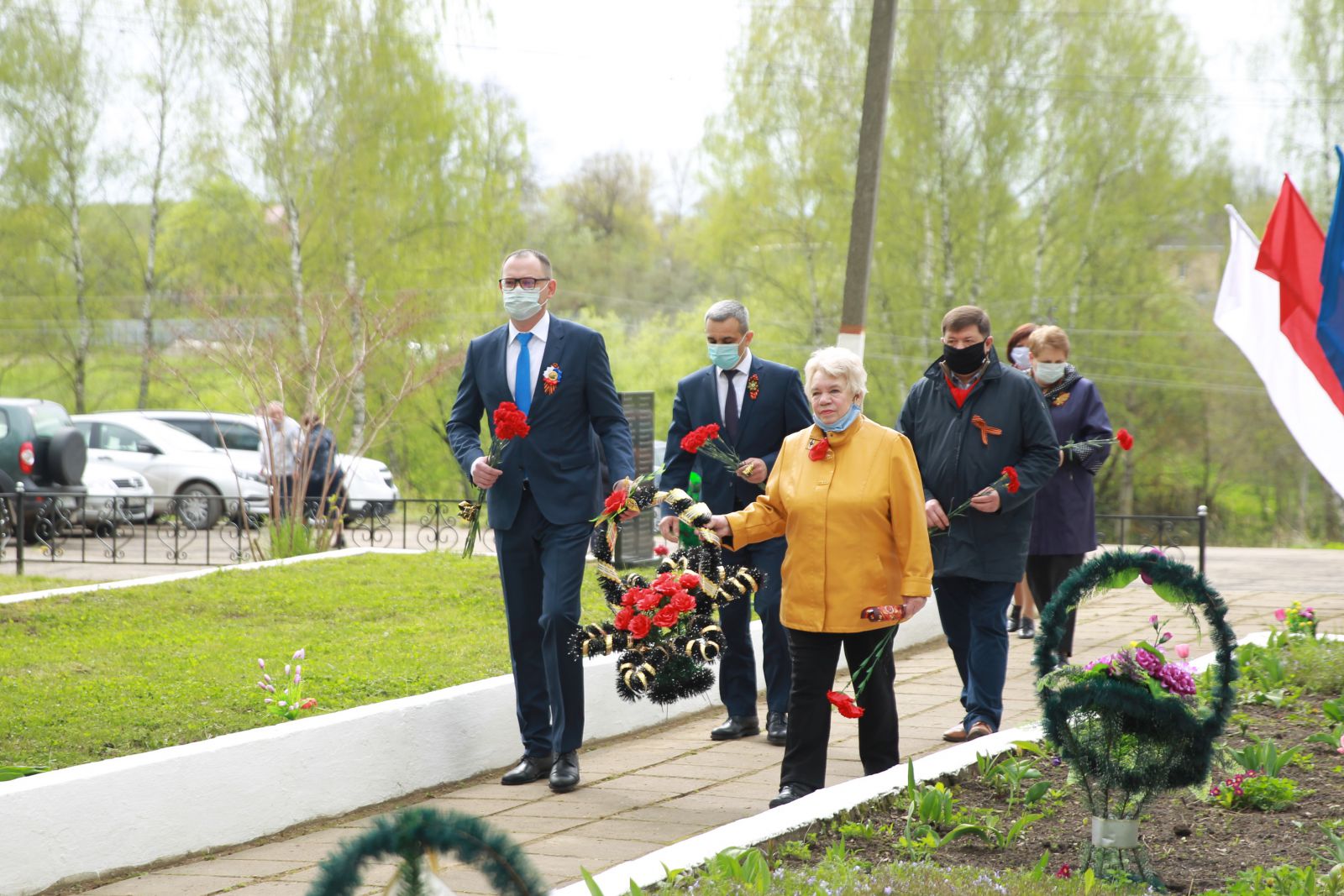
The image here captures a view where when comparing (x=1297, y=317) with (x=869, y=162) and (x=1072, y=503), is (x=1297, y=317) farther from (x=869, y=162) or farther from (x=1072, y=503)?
(x=869, y=162)

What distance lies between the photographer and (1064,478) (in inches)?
333

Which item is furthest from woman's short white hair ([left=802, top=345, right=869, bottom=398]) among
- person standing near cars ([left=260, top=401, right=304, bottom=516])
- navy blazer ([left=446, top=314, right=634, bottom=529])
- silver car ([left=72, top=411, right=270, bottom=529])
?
silver car ([left=72, top=411, right=270, bottom=529])

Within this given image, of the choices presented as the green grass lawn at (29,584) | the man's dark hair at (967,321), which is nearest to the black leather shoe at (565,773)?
the man's dark hair at (967,321)

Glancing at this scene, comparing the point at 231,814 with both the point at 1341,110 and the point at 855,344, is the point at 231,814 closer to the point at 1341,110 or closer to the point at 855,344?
the point at 855,344

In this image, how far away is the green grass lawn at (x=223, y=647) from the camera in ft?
19.2

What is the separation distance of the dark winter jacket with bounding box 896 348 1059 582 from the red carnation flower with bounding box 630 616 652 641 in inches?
63.7

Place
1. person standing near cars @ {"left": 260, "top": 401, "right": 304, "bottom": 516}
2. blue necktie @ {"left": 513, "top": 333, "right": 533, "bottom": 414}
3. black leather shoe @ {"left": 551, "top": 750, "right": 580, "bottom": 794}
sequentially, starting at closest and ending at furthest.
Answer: black leather shoe @ {"left": 551, "top": 750, "right": 580, "bottom": 794}, blue necktie @ {"left": 513, "top": 333, "right": 533, "bottom": 414}, person standing near cars @ {"left": 260, "top": 401, "right": 304, "bottom": 516}

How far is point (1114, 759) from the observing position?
13.4 feet

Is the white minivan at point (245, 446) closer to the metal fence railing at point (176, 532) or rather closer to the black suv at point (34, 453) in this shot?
the metal fence railing at point (176, 532)

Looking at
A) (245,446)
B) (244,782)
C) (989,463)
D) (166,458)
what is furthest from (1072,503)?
(245,446)

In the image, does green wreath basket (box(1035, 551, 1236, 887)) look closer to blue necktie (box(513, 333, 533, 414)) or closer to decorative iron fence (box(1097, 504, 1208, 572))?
decorative iron fence (box(1097, 504, 1208, 572))

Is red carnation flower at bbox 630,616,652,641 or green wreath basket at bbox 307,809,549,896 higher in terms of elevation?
green wreath basket at bbox 307,809,549,896

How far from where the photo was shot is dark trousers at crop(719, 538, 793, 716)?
6.92 metres

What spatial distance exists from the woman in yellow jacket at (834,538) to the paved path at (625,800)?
0.59 metres
